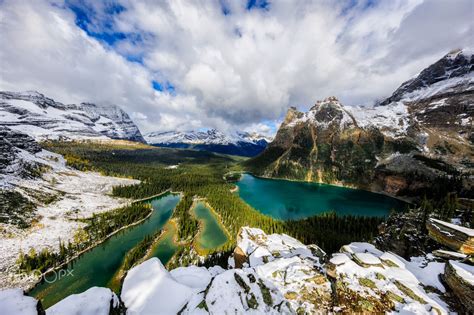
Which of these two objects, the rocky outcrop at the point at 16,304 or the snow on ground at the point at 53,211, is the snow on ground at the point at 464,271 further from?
the snow on ground at the point at 53,211

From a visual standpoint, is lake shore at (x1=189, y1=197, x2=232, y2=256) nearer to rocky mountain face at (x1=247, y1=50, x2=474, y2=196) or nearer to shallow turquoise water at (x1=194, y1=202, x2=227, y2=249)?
shallow turquoise water at (x1=194, y1=202, x2=227, y2=249)

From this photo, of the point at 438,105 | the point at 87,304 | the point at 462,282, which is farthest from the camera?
the point at 438,105

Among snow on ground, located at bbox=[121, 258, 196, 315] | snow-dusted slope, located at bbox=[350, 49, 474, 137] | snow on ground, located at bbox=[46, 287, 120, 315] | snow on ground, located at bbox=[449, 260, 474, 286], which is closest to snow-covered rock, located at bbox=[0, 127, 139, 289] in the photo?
snow on ground, located at bbox=[121, 258, 196, 315]

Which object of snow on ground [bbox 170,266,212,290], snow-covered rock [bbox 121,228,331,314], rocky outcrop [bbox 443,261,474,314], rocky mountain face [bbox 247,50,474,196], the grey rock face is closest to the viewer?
rocky outcrop [bbox 443,261,474,314]

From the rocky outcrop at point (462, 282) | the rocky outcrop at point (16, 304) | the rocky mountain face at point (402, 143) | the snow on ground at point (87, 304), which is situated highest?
the rocky mountain face at point (402, 143)

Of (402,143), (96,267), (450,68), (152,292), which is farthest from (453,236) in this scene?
(450,68)

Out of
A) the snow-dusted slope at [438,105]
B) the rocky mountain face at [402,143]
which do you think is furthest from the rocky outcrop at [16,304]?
the snow-dusted slope at [438,105]

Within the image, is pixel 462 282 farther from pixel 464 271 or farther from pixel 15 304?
pixel 15 304
